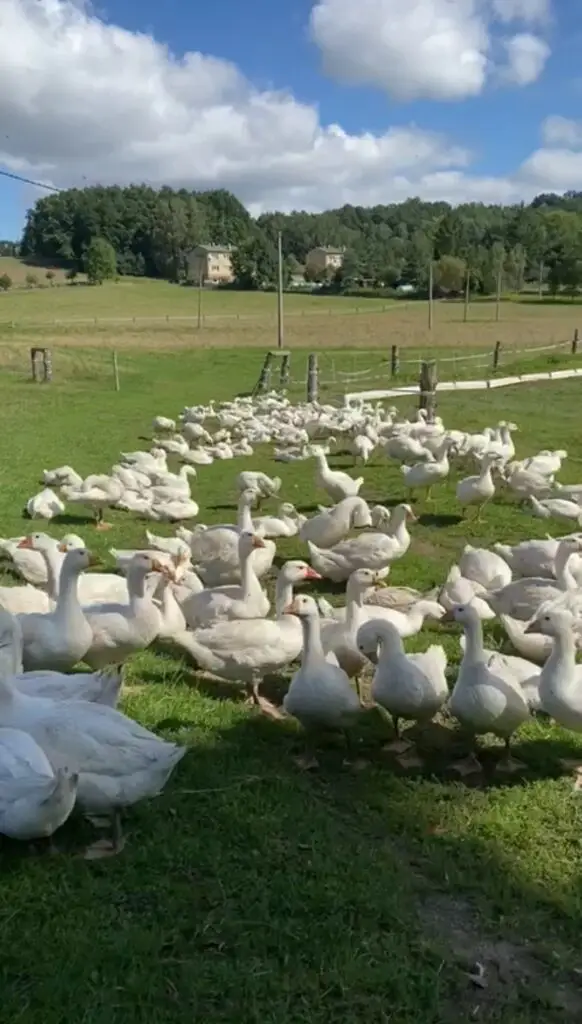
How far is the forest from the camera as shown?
319 feet

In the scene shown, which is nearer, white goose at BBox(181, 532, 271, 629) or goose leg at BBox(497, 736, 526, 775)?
goose leg at BBox(497, 736, 526, 775)

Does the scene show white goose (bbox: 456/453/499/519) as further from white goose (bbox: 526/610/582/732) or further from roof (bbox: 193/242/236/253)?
roof (bbox: 193/242/236/253)

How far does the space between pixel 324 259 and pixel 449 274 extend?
136 ft

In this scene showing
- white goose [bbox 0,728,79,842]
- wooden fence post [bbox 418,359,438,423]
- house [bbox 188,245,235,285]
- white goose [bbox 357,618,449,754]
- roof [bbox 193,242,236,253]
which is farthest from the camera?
roof [bbox 193,242,236,253]

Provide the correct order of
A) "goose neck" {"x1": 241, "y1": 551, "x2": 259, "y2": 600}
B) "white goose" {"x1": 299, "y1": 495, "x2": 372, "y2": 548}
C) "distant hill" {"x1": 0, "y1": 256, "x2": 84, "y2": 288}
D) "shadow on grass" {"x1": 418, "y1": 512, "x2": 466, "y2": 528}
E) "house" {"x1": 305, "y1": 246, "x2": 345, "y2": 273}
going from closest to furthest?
1. "goose neck" {"x1": 241, "y1": 551, "x2": 259, "y2": 600}
2. "white goose" {"x1": 299, "y1": 495, "x2": 372, "y2": 548}
3. "shadow on grass" {"x1": 418, "y1": 512, "x2": 466, "y2": 528}
4. "distant hill" {"x1": 0, "y1": 256, "x2": 84, "y2": 288}
5. "house" {"x1": 305, "y1": 246, "x2": 345, "y2": 273}

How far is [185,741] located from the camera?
5.73 m

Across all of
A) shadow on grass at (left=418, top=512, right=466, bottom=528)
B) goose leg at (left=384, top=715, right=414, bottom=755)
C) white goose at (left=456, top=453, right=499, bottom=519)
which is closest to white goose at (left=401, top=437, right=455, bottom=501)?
shadow on grass at (left=418, top=512, right=466, bottom=528)

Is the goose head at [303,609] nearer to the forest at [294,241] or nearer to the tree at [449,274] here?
the forest at [294,241]

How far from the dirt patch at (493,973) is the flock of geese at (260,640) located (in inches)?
58.0

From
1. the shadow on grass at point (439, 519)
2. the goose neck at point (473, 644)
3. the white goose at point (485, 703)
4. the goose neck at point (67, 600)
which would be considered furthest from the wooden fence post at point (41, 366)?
the white goose at point (485, 703)

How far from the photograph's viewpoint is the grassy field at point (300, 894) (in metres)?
3.64

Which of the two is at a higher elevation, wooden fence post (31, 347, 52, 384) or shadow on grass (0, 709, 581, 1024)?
wooden fence post (31, 347, 52, 384)

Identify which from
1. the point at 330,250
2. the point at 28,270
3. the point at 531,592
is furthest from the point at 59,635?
the point at 330,250

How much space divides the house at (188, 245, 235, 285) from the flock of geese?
10436 centimetres
